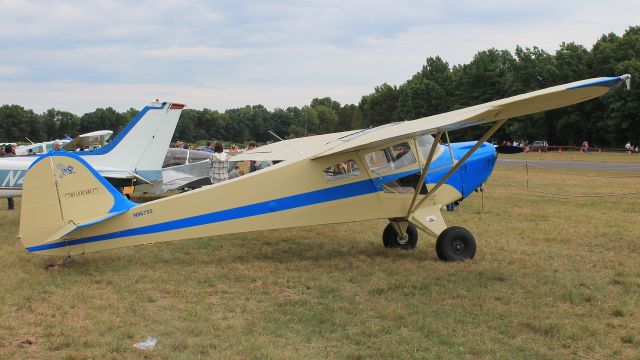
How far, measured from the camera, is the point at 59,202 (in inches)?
252

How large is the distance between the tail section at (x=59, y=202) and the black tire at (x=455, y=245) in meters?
4.10

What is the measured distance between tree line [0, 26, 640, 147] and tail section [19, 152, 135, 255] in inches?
1050

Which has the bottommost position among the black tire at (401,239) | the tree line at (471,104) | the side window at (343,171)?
the black tire at (401,239)

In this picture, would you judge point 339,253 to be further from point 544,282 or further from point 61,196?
point 61,196

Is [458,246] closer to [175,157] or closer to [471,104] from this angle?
[175,157]

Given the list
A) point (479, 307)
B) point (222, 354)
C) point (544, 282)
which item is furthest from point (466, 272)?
point (222, 354)

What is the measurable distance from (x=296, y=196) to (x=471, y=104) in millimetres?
71265

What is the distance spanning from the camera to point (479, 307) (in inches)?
207

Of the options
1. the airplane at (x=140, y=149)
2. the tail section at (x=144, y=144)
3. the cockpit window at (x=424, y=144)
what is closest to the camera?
the cockpit window at (x=424, y=144)

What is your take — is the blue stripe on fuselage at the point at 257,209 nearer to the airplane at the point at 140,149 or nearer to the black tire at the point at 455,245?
the black tire at the point at 455,245

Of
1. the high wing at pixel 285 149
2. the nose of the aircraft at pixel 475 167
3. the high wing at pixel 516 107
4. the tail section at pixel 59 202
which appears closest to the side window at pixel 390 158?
the high wing at pixel 516 107

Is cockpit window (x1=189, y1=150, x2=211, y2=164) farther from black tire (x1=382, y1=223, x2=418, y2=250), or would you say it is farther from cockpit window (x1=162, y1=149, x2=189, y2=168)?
black tire (x1=382, y1=223, x2=418, y2=250)

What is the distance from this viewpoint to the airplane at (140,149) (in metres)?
12.2

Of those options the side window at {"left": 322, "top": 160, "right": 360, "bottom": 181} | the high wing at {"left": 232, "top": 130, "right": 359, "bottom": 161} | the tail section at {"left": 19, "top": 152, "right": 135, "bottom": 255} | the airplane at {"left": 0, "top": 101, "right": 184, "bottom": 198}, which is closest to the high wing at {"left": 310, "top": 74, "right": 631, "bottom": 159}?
the side window at {"left": 322, "top": 160, "right": 360, "bottom": 181}
